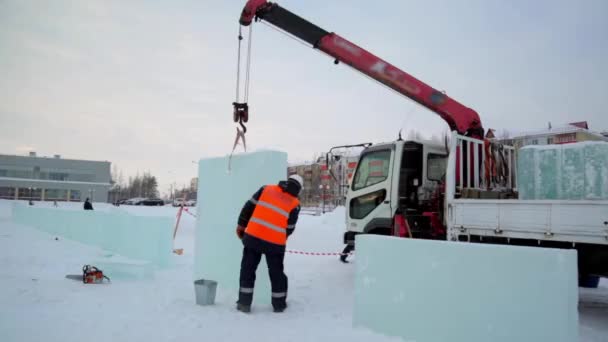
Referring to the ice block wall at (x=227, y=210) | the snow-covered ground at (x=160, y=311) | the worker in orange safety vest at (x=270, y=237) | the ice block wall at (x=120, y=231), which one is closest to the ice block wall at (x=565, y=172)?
the snow-covered ground at (x=160, y=311)

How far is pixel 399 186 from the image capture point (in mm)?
7012

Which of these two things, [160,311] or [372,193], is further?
[372,193]

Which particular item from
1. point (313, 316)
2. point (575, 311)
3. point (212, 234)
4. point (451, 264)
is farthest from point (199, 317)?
point (575, 311)

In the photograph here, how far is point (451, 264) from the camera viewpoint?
334 cm

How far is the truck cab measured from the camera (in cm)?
697

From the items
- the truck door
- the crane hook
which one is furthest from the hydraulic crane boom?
the crane hook

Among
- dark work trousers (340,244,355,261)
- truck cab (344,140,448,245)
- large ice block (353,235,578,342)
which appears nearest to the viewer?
large ice block (353,235,578,342)

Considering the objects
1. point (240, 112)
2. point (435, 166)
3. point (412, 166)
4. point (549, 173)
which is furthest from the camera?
point (435, 166)

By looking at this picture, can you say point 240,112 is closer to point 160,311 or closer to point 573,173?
point 160,311

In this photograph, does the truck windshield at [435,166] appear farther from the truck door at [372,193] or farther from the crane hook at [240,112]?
the crane hook at [240,112]

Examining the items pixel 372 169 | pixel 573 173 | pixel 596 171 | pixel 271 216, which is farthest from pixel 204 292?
pixel 596 171

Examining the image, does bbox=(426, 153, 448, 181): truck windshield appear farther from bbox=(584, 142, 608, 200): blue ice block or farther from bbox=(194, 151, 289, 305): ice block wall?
bbox=(194, 151, 289, 305): ice block wall

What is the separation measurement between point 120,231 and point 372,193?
5.35 meters

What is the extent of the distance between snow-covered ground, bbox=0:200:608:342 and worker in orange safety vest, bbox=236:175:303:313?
0.83ft
